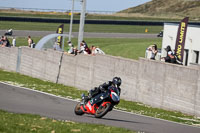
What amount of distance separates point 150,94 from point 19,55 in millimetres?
12889

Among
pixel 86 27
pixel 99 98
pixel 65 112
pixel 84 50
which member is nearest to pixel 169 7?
pixel 86 27

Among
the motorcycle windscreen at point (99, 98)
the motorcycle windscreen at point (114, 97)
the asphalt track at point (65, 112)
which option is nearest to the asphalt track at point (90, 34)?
the asphalt track at point (65, 112)

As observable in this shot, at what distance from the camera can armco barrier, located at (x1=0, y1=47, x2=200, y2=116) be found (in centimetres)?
2136

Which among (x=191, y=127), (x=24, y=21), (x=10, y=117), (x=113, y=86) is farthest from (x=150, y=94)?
(x=24, y=21)

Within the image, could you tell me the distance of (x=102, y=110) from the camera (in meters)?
15.5

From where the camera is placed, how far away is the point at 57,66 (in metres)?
29.6

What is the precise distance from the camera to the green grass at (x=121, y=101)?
63.3 feet

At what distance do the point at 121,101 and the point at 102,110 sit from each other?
27.0ft

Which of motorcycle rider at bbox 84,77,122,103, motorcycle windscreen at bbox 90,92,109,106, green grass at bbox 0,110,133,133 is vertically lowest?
green grass at bbox 0,110,133,133

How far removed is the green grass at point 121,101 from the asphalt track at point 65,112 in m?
1.01

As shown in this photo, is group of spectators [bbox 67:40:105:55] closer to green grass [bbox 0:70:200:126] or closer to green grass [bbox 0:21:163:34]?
green grass [bbox 0:70:200:126]

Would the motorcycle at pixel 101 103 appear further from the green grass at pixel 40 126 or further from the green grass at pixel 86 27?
the green grass at pixel 86 27

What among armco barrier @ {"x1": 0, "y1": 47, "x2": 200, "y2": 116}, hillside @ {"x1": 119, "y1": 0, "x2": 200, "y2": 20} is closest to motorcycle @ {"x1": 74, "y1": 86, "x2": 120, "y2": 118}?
armco barrier @ {"x1": 0, "y1": 47, "x2": 200, "y2": 116}

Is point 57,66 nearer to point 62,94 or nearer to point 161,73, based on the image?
point 62,94
